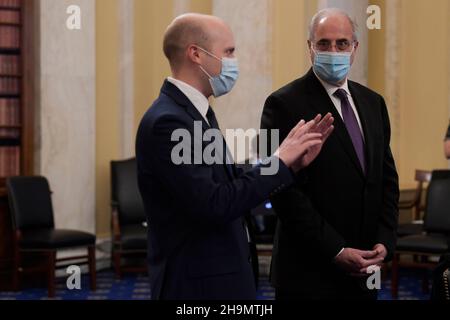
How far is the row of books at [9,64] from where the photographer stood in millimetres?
7031

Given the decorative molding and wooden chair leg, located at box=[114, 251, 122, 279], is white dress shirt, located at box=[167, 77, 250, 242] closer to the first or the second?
wooden chair leg, located at box=[114, 251, 122, 279]

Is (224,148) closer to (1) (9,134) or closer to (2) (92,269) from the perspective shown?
(2) (92,269)

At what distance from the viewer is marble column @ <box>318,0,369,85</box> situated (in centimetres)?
780

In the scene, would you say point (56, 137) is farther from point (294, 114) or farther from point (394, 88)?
point (294, 114)

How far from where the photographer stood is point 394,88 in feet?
27.2

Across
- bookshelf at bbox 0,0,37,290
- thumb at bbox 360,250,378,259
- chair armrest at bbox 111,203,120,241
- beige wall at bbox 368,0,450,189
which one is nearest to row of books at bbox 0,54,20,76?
bookshelf at bbox 0,0,37,290

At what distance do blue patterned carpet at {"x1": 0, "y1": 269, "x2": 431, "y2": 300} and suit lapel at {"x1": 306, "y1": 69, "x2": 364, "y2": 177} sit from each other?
368cm

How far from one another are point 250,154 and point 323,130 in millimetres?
4950

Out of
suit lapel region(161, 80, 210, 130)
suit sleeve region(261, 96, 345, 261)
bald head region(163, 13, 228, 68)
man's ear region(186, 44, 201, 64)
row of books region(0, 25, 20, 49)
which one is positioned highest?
row of books region(0, 25, 20, 49)

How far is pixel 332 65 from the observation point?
2.83 metres

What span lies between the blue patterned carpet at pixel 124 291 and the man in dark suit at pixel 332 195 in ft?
11.8

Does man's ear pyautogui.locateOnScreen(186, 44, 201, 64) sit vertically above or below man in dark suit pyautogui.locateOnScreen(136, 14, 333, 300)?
above

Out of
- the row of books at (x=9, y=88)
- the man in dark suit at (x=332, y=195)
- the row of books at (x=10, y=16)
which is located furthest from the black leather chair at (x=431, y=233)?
the row of books at (x=10, y=16)
